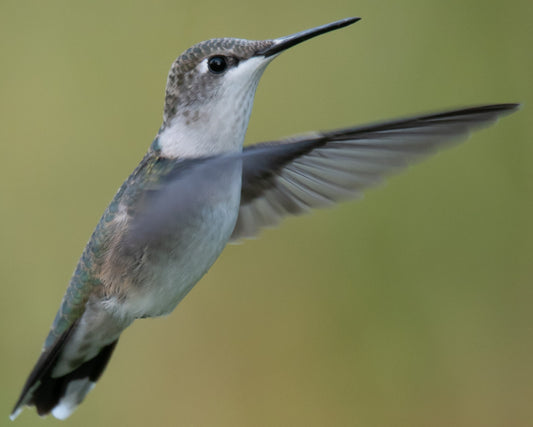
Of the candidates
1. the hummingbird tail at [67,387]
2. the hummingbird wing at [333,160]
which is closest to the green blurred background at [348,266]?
the hummingbird tail at [67,387]

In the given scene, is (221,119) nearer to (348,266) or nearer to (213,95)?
(213,95)

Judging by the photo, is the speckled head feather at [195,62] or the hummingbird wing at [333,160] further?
the speckled head feather at [195,62]

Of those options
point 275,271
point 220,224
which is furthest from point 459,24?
point 220,224

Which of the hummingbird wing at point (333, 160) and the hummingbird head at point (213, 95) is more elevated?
the hummingbird head at point (213, 95)

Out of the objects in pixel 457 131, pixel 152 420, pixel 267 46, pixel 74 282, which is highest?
pixel 267 46

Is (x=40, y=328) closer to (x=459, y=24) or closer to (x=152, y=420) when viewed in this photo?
(x=152, y=420)

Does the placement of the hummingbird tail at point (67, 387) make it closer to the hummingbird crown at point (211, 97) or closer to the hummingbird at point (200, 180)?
the hummingbird at point (200, 180)

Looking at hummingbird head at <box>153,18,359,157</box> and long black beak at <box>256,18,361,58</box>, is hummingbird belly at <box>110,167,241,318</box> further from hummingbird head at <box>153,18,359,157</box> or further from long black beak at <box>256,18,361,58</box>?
long black beak at <box>256,18,361,58</box>
